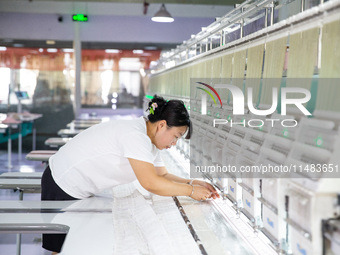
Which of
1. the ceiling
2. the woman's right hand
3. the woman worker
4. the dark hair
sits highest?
the ceiling

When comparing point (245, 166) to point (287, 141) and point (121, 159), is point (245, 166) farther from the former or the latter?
point (121, 159)

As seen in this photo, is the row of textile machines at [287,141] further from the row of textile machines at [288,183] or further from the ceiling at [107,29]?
the ceiling at [107,29]

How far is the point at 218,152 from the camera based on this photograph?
245cm

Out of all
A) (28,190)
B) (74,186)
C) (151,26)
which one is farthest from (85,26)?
(74,186)

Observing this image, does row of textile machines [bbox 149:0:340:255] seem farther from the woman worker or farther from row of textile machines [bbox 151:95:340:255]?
the woman worker

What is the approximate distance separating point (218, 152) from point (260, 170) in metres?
0.77

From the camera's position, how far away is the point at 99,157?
232 centimetres

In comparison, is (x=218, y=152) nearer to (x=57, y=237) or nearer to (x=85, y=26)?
(x=57, y=237)

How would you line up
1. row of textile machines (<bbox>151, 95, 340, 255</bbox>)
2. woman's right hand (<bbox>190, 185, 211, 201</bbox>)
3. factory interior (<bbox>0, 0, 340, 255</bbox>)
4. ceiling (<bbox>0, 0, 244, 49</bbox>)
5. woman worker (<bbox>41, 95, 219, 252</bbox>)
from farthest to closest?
ceiling (<bbox>0, 0, 244, 49</bbox>) → woman's right hand (<bbox>190, 185, 211, 201</bbox>) → woman worker (<bbox>41, 95, 219, 252</bbox>) → factory interior (<bbox>0, 0, 340, 255</bbox>) → row of textile machines (<bbox>151, 95, 340, 255</bbox>)

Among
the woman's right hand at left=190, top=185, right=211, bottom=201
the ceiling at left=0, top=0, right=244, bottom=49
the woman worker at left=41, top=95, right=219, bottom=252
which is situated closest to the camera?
the woman worker at left=41, top=95, right=219, bottom=252

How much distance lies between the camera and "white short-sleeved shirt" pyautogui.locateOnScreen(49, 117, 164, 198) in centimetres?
221

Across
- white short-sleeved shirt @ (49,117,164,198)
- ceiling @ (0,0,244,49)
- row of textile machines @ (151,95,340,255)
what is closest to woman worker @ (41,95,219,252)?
white short-sleeved shirt @ (49,117,164,198)

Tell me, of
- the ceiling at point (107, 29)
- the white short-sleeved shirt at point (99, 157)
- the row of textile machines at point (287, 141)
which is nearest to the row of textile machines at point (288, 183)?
the row of textile machines at point (287, 141)

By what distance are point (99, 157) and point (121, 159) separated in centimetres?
12
